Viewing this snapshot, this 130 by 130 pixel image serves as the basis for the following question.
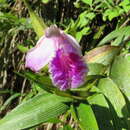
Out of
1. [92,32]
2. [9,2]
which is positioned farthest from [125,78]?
[9,2]

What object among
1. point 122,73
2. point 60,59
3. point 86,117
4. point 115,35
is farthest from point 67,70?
point 115,35

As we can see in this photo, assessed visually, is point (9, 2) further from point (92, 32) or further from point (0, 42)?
point (92, 32)

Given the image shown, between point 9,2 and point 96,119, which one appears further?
point 9,2

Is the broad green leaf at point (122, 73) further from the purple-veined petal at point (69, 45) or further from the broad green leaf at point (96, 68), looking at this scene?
the purple-veined petal at point (69, 45)

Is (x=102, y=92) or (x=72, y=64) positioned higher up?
(x=72, y=64)

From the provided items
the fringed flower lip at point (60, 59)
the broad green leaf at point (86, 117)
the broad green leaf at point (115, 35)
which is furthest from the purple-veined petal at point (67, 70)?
the broad green leaf at point (115, 35)

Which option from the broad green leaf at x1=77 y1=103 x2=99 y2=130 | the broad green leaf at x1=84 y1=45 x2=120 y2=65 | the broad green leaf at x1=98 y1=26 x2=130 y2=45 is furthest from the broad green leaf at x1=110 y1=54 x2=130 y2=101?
the broad green leaf at x1=98 y1=26 x2=130 y2=45
